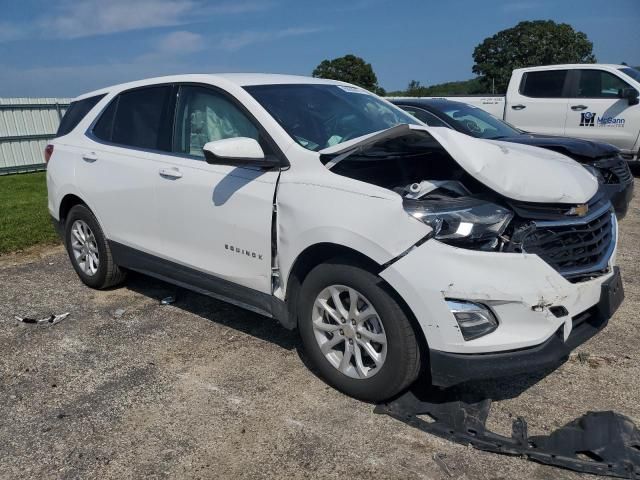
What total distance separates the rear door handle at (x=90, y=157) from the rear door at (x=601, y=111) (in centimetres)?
846

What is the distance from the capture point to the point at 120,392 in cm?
338

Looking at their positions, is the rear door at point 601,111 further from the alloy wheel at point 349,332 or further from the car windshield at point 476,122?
the alloy wheel at point 349,332

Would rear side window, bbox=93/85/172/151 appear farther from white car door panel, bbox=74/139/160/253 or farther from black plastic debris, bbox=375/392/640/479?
black plastic debris, bbox=375/392/640/479

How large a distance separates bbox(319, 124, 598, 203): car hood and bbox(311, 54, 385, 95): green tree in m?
41.5

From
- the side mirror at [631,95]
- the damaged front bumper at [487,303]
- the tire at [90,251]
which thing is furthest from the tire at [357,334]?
the side mirror at [631,95]

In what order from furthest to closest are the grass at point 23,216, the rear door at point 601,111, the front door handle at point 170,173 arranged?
the rear door at point 601,111, the grass at point 23,216, the front door handle at point 170,173

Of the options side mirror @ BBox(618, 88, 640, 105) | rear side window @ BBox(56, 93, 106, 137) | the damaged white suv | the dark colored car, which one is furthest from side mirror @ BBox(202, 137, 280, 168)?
side mirror @ BBox(618, 88, 640, 105)

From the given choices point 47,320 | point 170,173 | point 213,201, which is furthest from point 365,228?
point 47,320

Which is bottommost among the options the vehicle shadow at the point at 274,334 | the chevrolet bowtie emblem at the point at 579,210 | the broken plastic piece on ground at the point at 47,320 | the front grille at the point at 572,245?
the broken plastic piece on ground at the point at 47,320

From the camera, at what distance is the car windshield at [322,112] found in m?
3.52

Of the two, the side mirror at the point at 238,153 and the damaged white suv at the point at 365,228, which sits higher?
the side mirror at the point at 238,153

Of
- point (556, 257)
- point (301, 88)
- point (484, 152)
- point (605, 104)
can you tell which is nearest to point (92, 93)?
point (301, 88)

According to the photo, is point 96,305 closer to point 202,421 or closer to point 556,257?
point 202,421

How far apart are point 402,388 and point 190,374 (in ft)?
4.62
